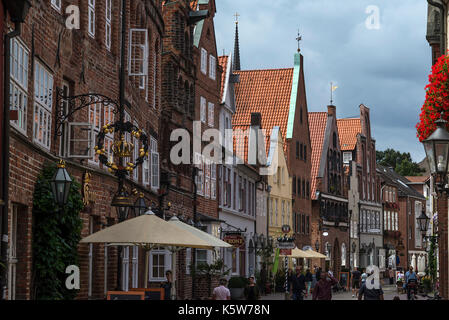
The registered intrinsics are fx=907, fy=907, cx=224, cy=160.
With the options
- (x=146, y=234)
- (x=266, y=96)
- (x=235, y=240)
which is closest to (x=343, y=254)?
(x=266, y=96)

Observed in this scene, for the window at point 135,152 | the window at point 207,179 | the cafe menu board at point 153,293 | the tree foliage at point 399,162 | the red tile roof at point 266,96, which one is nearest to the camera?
the cafe menu board at point 153,293

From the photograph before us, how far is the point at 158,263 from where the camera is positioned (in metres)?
30.5

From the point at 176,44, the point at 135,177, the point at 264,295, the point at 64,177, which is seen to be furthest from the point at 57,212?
the point at 264,295

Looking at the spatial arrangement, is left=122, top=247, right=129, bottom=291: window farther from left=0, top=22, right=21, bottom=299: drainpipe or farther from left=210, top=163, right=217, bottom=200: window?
left=210, top=163, right=217, bottom=200: window

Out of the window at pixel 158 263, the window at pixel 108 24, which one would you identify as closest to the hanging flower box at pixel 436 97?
the window at pixel 108 24

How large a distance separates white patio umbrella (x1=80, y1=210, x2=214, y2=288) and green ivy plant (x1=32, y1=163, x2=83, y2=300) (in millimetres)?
485

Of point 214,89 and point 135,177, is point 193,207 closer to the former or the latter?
point 214,89

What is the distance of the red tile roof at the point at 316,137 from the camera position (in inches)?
2754

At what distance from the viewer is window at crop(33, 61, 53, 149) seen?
1519 centimetres

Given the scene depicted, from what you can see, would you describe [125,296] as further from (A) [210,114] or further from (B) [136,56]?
(A) [210,114]

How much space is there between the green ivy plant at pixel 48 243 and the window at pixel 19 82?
1.22 meters

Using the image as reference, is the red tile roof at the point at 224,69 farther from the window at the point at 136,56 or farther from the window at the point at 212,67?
the window at the point at 136,56

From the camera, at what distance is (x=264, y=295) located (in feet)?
156

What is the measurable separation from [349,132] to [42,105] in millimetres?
67814
